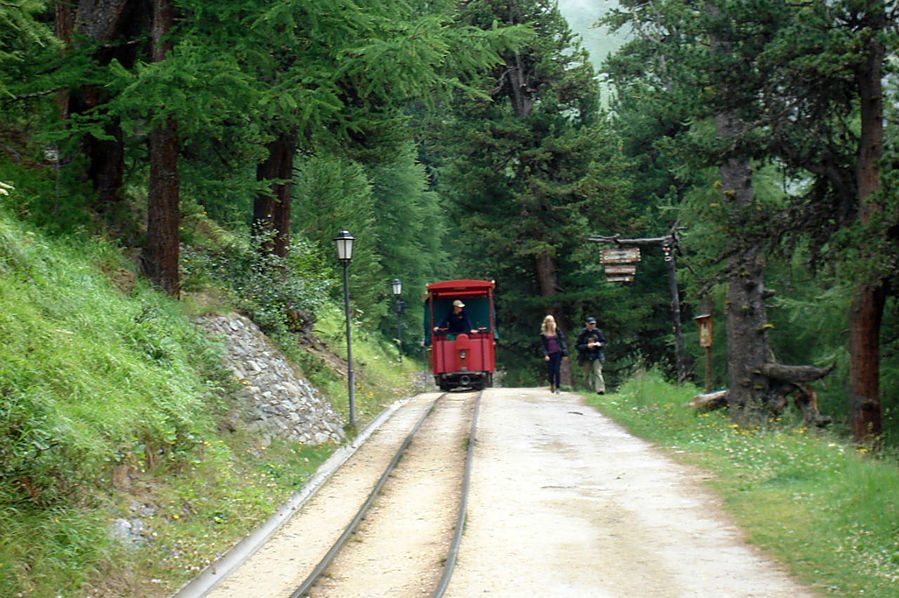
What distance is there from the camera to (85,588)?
7152 millimetres

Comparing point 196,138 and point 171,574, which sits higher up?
point 196,138

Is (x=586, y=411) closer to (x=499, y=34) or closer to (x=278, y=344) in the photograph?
(x=278, y=344)

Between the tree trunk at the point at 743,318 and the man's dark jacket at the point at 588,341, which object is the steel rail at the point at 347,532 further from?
the man's dark jacket at the point at 588,341

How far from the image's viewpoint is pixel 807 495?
1002cm

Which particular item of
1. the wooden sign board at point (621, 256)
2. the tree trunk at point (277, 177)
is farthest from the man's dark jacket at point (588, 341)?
the tree trunk at point (277, 177)

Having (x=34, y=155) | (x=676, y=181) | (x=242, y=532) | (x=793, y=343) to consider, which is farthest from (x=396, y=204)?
(x=242, y=532)

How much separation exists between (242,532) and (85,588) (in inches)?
105

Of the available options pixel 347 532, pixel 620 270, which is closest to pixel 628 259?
pixel 620 270

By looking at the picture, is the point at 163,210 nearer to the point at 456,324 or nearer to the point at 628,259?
the point at 628,259

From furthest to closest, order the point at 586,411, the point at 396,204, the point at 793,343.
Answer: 1. the point at 396,204
2. the point at 793,343
3. the point at 586,411

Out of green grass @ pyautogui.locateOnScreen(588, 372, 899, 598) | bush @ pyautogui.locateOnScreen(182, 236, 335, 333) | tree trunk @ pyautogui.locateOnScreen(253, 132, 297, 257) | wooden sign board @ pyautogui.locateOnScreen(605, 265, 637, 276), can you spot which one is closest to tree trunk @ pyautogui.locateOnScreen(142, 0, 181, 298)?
bush @ pyautogui.locateOnScreen(182, 236, 335, 333)

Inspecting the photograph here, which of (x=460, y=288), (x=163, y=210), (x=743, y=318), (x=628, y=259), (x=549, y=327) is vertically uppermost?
(x=163, y=210)

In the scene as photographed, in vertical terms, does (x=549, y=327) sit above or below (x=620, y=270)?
below

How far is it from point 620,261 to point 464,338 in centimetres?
615
